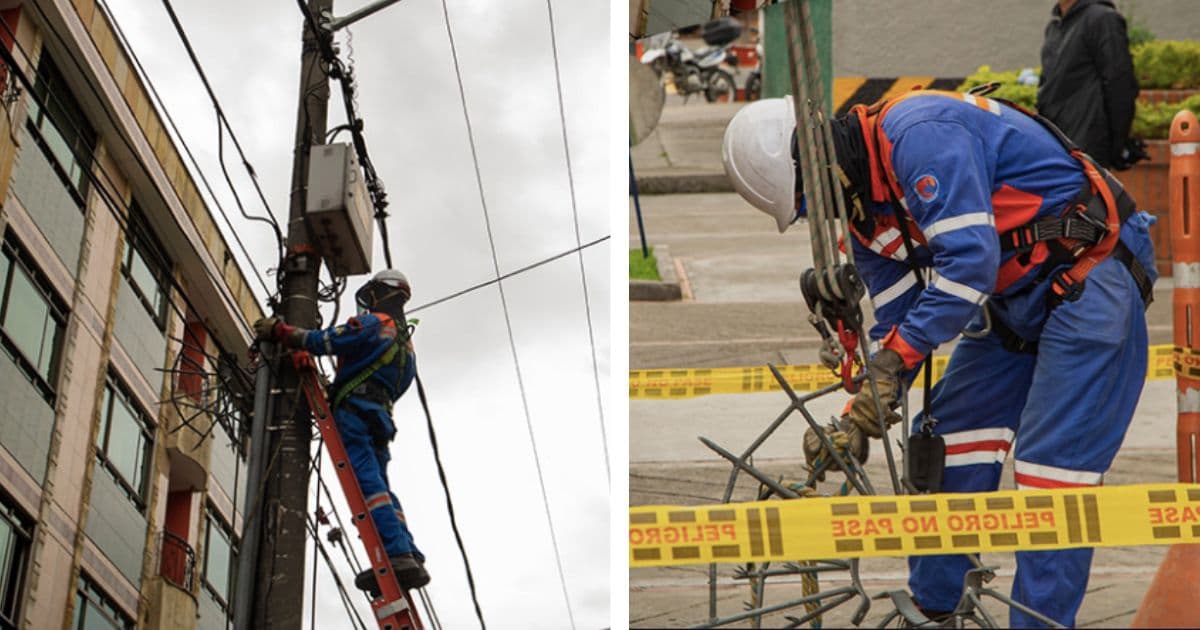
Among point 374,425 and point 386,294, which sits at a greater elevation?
point 386,294

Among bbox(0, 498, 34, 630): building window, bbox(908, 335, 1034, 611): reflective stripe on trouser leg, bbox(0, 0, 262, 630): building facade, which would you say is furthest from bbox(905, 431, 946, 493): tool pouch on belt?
bbox(0, 498, 34, 630): building window

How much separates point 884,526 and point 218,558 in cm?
666

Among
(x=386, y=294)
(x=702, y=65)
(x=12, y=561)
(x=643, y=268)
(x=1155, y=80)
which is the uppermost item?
(x=702, y=65)

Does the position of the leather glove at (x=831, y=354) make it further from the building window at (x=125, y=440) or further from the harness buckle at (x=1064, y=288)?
the building window at (x=125, y=440)

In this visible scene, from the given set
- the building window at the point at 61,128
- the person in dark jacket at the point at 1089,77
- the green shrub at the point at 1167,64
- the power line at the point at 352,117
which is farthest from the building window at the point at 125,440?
the green shrub at the point at 1167,64

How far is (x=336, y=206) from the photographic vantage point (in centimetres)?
541

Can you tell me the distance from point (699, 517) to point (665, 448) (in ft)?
7.38

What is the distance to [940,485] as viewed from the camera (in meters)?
4.25

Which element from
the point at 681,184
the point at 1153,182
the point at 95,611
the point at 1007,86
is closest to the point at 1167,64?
the point at 1153,182

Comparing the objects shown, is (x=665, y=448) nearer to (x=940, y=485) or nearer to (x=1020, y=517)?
(x=940, y=485)

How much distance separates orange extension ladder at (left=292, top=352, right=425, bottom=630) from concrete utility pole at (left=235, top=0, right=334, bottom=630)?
0.06 metres

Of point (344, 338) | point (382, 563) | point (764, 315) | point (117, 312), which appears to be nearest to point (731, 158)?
point (344, 338)

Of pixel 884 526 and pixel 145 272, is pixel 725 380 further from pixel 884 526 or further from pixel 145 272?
pixel 145 272

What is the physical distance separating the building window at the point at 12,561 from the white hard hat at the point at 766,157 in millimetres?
3691
